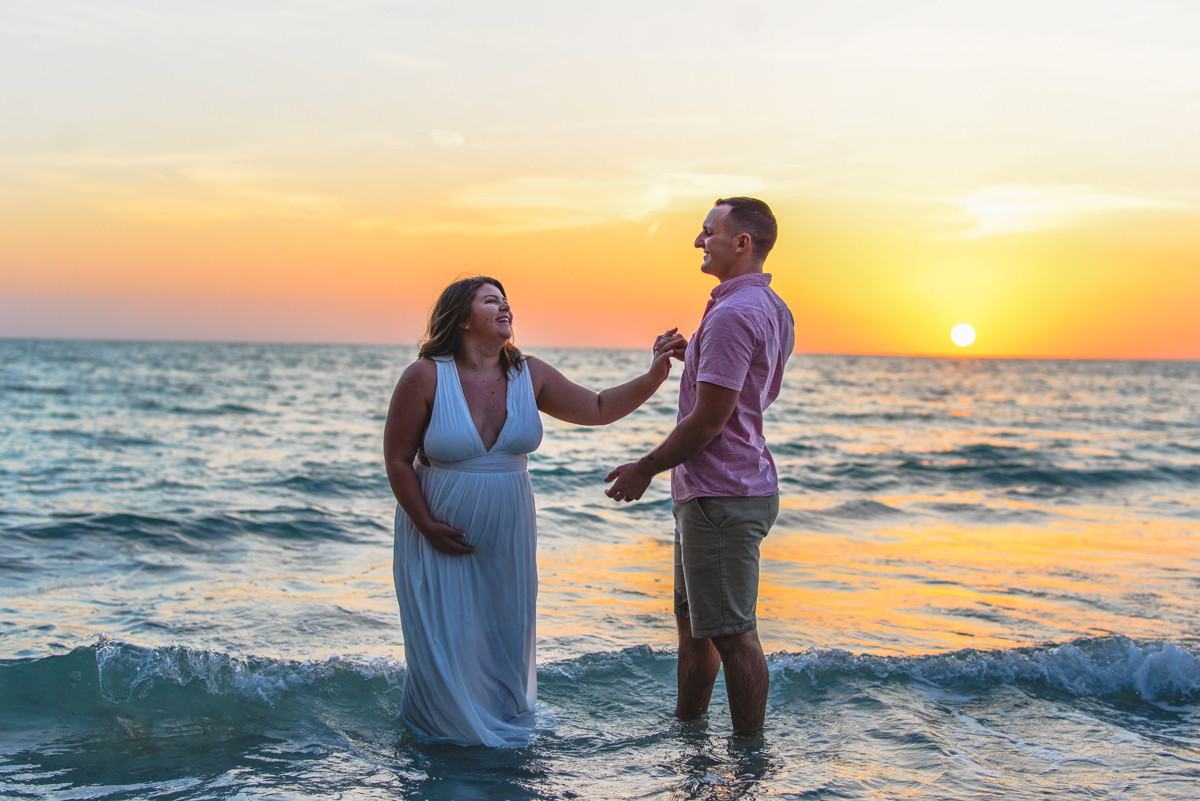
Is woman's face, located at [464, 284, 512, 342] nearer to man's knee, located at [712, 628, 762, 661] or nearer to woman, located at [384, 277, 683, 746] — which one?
woman, located at [384, 277, 683, 746]

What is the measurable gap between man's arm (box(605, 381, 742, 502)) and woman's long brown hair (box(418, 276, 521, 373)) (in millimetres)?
949

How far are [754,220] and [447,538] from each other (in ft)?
6.12

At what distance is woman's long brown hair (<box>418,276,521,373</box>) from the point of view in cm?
379

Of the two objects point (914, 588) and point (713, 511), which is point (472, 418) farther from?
point (914, 588)

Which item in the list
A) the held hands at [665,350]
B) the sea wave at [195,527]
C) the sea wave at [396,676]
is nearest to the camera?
the held hands at [665,350]

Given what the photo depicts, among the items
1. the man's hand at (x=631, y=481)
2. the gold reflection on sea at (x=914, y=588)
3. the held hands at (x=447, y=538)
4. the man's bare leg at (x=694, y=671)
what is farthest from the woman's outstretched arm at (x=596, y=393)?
the gold reflection on sea at (x=914, y=588)

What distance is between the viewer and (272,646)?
539cm

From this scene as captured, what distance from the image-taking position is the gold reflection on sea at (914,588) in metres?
5.84

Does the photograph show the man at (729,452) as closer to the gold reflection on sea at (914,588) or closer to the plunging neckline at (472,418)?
the plunging neckline at (472,418)

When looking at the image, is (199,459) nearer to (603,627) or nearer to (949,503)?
(603,627)

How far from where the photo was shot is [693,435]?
137 inches

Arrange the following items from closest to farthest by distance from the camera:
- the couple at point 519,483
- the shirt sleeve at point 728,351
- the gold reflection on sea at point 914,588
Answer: the shirt sleeve at point 728,351
the couple at point 519,483
the gold reflection on sea at point 914,588

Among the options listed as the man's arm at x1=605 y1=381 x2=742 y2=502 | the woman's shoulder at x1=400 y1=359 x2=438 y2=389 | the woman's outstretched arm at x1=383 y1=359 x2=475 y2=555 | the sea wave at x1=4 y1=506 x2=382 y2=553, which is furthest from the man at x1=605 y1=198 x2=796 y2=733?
the sea wave at x1=4 y1=506 x2=382 y2=553

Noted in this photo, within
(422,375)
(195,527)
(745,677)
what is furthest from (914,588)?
(195,527)
